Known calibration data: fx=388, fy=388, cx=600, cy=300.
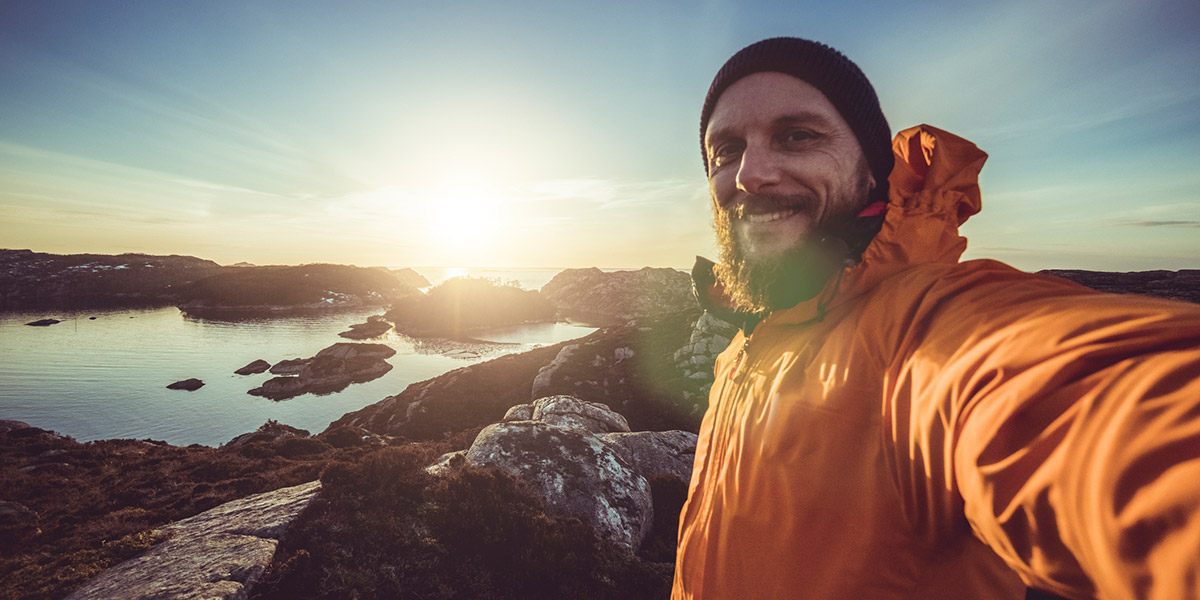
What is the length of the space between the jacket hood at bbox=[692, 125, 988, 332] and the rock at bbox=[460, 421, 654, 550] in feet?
23.0

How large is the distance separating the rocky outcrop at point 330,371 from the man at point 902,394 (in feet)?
166

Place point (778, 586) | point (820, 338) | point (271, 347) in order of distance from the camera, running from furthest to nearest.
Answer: point (271, 347) < point (820, 338) < point (778, 586)

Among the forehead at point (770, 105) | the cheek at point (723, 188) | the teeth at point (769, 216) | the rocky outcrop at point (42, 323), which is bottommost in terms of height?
the rocky outcrop at point (42, 323)

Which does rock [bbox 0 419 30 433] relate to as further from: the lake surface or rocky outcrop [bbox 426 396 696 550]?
rocky outcrop [bbox 426 396 696 550]

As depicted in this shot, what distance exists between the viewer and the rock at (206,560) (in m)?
4.30

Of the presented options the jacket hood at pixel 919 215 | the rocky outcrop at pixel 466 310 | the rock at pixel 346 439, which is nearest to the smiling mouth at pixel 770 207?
the jacket hood at pixel 919 215

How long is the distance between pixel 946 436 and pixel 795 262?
101cm

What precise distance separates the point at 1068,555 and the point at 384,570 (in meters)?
6.49

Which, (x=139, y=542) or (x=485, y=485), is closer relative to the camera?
(x=139, y=542)

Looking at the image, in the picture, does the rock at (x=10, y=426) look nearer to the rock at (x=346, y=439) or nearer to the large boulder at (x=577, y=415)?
the rock at (x=346, y=439)

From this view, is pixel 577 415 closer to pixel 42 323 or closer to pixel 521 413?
pixel 521 413

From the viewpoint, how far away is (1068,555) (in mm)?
777

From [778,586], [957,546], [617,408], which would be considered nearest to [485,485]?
[778,586]

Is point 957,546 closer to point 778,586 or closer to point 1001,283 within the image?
point 778,586
